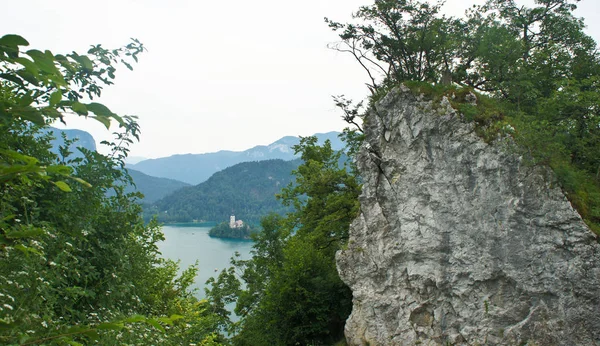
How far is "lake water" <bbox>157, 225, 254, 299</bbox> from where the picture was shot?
45.3 m

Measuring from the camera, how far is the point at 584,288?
8.77 meters

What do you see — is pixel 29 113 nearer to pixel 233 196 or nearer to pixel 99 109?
pixel 99 109

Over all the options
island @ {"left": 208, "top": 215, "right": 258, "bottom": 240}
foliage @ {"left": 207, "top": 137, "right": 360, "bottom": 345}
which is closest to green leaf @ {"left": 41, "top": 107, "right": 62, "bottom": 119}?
foliage @ {"left": 207, "top": 137, "right": 360, "bottom": 345}

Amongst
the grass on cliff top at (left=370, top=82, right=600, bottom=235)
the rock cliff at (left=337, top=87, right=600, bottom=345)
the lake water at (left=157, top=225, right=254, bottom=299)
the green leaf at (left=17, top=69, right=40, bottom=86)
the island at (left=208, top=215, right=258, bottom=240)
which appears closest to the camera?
the green leaf at (left=17, top=69, right=40, bottom=86)

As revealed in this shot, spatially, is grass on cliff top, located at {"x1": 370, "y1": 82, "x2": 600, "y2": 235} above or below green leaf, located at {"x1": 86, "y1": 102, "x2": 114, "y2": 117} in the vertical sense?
above

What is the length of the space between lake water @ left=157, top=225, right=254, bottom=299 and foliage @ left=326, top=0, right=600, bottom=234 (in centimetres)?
2824

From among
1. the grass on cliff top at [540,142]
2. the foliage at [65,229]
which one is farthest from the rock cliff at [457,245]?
the foliage at [65,229]

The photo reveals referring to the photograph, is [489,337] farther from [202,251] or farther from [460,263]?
[202,251]

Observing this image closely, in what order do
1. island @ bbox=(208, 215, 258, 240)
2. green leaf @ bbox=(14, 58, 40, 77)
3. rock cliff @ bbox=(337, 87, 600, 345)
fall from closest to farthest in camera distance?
1. green leaf @ bbox=(14, 58, 40, 77)
2. rock cliff @ bbox=(337, 87, 600, 345)
3. island @ bbox=(208, 215, 258, 240)

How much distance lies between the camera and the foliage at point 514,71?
32.1 ft

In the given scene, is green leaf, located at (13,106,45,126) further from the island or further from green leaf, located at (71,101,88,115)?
the island

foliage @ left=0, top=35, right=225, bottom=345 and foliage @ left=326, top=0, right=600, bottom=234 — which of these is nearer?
foliage @ left=0, top=35, right=225, bottom=345

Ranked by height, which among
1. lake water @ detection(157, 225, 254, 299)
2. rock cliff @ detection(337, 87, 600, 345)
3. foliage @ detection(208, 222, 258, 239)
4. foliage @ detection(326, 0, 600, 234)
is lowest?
lake water @ detection(157, 225, 254, 299)

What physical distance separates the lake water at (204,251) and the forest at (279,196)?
2127 cm
